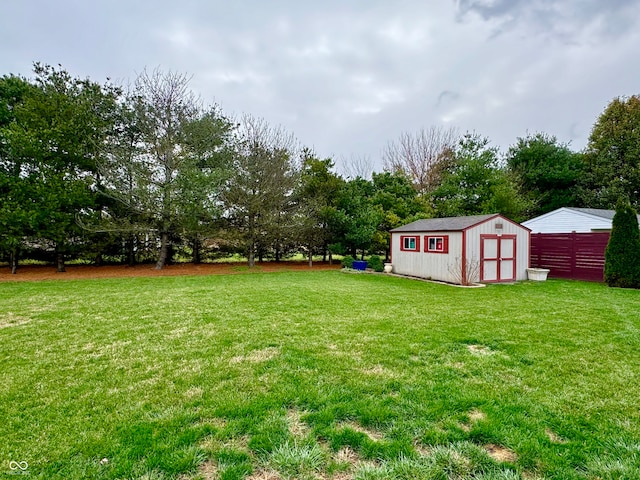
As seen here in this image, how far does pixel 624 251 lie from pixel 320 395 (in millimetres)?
10826

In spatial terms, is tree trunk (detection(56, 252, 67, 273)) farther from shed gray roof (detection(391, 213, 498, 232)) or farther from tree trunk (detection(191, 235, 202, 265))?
shed gray roof (detection(391, 213, 498, 232))

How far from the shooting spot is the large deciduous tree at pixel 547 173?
21250 mm

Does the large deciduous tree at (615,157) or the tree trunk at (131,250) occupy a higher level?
the large deciduous tree at (615,157)

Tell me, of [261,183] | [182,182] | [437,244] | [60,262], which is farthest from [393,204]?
[60,262]

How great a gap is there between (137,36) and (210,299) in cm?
838

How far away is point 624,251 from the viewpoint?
9102mm

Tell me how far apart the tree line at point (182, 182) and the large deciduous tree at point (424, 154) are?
10.8 feet

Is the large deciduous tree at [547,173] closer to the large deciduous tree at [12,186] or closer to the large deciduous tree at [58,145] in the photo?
the large deciduous tree at [58,145]

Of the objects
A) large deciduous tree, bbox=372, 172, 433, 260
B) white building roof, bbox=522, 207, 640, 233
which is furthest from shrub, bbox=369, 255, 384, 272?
white building roof, bbox=522, 207, 640, 233

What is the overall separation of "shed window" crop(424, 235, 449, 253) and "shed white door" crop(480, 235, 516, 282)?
3.53ft

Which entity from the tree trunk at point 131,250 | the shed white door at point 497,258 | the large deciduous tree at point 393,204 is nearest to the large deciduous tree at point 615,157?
the large deciduous tree at point 393,204

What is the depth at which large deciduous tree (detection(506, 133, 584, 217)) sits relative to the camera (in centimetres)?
2125

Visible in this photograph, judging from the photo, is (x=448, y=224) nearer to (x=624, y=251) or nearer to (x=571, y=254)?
(x=571, y=254)

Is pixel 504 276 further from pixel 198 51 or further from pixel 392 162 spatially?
pixel 392 162
